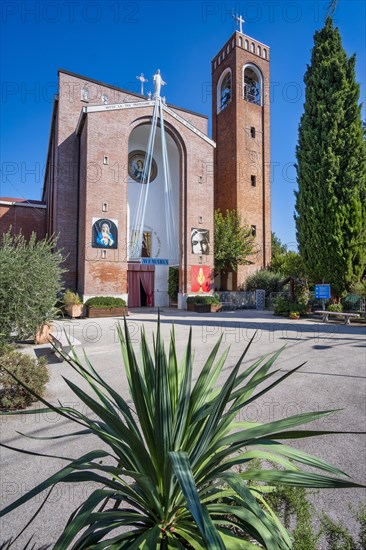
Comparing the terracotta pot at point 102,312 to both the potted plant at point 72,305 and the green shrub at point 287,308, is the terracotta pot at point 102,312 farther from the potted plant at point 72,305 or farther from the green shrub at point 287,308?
the green shrub at point 287,308

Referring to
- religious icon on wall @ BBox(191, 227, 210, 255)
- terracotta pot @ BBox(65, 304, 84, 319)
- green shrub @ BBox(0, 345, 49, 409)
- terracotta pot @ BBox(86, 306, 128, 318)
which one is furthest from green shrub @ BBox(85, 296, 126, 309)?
green shrub @ BBox(0, 345, 49, 409)

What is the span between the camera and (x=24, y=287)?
23.2ft

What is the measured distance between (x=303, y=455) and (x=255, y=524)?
388mm

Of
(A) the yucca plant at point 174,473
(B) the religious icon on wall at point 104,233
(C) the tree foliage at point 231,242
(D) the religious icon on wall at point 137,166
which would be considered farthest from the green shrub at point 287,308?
(A) the yucca plant at point 174,473

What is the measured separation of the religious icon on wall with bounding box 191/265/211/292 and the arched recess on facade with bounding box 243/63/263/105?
54.8 feet

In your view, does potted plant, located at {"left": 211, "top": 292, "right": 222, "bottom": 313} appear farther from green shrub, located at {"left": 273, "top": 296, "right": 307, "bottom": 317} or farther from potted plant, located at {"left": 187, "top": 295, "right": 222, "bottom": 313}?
green shrub, located at {"left": 273, "top": 296, "right": 307, "bottom": 317}

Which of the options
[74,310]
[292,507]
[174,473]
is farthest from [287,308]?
[174,473]

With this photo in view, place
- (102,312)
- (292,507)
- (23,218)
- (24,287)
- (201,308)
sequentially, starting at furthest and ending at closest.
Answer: (23,218)
(201,308)
(102,312)
(24,287)
(292,507)

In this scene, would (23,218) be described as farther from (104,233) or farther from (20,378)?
(20,378)

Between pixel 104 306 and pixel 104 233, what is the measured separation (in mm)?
4691

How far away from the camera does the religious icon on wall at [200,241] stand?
22.8 meters

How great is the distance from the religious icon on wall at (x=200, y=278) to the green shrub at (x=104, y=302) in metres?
6.04

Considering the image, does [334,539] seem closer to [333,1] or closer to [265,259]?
[333,1]

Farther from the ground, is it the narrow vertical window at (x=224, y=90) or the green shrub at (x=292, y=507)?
the narrow vertical window at (x=224, y=90)
